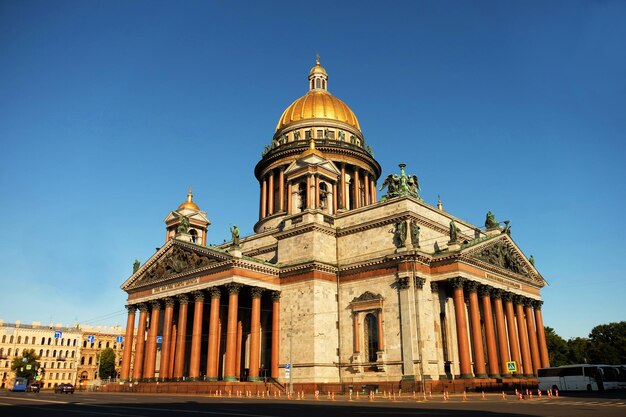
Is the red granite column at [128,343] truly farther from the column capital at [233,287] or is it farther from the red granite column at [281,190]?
the red granite column at [281,190]

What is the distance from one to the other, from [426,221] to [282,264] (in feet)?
48.8

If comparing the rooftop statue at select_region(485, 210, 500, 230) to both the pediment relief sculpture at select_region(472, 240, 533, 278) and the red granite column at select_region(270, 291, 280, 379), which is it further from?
the red granite column at select_region(270, 291, 280, 379)

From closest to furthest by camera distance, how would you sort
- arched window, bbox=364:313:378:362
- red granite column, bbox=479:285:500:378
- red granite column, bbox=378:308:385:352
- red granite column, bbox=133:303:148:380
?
red granite column, bbox=378:308:385:352
red granite column, bbox=479:285:500:378
arched window, bbox=364:313:378:362
red granite column, bbox=133:303:148:380

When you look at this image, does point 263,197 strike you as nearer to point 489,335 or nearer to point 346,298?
point 346,298

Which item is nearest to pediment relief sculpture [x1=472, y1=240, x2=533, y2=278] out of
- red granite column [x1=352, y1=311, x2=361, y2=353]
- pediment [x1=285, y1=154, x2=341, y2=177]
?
red granite column [x1=352, y1=311, x2=361, y2=353]

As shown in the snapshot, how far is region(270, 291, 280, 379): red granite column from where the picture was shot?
49.1 meters

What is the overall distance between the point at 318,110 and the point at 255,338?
35.5 meters

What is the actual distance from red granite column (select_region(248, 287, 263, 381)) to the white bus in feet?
84.9

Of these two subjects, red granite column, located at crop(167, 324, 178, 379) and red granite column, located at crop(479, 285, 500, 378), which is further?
red granite column, located at crop(167, 324, 178, 379)

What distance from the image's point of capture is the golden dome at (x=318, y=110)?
72688 millimetres

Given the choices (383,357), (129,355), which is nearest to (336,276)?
(383,357)

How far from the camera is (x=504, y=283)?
5350 centimetres

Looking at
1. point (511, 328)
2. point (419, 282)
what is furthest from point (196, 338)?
point (511, 328)

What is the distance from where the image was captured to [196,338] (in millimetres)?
49531
